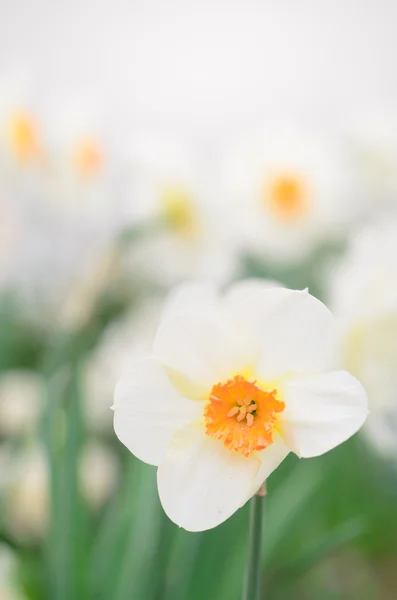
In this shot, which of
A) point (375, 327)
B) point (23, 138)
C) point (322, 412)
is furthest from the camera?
→ point (23, 138)

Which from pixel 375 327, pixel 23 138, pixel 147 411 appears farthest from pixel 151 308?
pixel 147 411

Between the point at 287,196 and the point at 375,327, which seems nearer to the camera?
the point at 375,327

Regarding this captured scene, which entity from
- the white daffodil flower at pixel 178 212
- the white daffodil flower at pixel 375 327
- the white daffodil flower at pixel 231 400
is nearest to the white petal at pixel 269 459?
the white daffodil flower at pixel 231 400

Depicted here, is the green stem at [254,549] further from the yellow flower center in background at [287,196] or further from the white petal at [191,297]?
the yellow flower center in background at [287,196]

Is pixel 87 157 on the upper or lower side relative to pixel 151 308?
upper

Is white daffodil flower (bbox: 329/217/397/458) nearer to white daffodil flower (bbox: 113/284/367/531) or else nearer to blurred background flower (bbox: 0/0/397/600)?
blurred background flower (bbox: 0/0/397/600)

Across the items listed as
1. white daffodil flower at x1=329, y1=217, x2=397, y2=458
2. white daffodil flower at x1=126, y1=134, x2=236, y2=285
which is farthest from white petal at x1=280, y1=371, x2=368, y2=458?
white daffodil flower at x1=126, y1=134, x2=236, y2=285

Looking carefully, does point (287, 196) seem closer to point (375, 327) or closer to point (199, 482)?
point (375, 327)

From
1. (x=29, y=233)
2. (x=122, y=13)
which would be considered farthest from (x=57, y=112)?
(x=122, y=13)

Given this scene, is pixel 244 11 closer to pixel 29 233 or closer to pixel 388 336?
pixel 29 233
